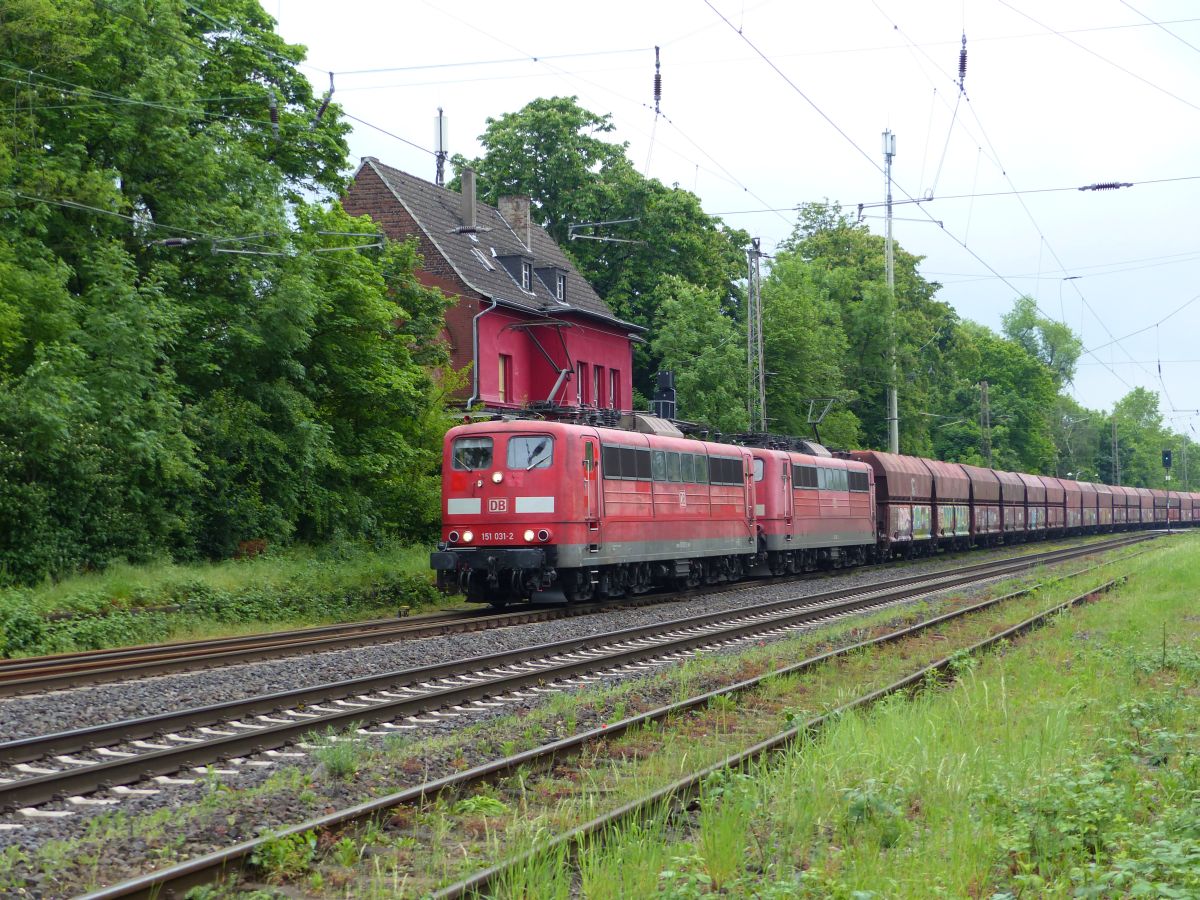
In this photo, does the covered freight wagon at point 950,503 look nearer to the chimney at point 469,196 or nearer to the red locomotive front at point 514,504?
the chimney at point 469,196

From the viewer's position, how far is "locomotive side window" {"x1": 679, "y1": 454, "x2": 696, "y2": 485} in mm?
25548

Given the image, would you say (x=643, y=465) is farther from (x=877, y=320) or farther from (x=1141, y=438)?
(x=1141, y=438)

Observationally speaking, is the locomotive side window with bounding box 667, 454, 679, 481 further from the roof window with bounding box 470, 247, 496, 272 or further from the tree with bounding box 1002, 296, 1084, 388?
the tree with bounding box 1002, 296, 1084, 388

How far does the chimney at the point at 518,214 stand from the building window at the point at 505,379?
25.3 feet

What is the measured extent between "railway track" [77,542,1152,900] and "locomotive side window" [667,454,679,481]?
11266mm

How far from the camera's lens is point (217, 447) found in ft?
76.3

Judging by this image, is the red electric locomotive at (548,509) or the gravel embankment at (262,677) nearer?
the gravel embankment at (262,677)

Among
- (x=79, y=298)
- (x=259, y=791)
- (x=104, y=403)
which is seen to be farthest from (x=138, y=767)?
(x=79, y=298)

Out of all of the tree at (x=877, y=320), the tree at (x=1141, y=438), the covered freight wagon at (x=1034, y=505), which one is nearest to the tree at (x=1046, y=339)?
the tree at (x=1141, y=438)

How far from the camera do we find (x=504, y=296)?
139 feet

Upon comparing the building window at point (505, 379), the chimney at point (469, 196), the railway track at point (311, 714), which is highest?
the chimney at point (469, 196)

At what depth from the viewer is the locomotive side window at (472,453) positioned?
21750 mm

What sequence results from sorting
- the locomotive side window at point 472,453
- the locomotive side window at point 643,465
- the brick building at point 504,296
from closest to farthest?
the locomotive side window at point 472,453, the locomotive side window at point 643,465, the brick building at point 504,296

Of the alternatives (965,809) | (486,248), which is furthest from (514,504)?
→ (486,248)
